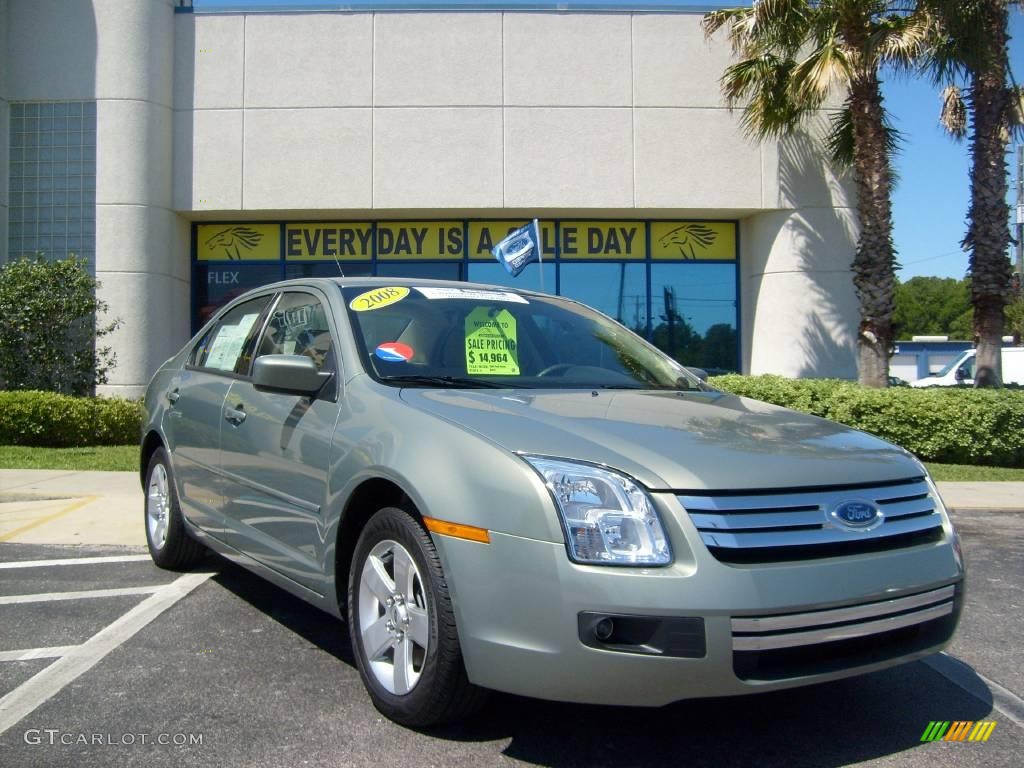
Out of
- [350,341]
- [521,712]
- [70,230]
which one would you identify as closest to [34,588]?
[350,341]

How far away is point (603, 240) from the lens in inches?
628

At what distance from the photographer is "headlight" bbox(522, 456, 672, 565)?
2.57 metres

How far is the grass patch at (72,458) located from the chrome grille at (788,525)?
8876 millimetres

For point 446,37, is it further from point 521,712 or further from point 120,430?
point 521,712

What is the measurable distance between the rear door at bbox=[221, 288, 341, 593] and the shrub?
34.6 ft

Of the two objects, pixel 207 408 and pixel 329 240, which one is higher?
pixel 329 240

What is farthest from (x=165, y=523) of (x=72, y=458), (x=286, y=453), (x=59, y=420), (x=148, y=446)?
(x=59, y=420)

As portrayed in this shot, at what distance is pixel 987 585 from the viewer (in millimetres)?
5461

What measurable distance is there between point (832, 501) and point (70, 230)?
14932 mm

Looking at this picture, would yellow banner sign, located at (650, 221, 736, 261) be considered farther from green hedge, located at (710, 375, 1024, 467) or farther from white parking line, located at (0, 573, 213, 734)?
white parking line, located at (0, 573, 213, 734)

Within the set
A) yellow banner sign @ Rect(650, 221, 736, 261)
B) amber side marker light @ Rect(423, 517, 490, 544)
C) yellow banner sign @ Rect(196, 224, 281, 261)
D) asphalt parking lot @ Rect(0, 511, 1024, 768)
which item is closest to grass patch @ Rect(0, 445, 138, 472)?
yellow banner sign @ Rect(196, 224, 281, 261)

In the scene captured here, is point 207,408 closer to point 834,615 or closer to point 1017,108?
point 834,615

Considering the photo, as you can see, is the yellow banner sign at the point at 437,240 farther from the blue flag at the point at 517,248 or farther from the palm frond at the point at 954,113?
the palm frond at the point at 954,113

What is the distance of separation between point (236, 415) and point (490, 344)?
1.25 meters
